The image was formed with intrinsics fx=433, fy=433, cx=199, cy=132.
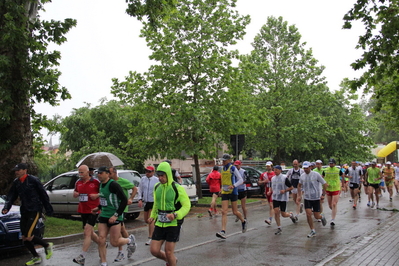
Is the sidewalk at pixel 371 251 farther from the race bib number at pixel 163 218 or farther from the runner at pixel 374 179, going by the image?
the runner at pixel 374 179

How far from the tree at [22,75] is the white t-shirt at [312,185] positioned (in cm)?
697

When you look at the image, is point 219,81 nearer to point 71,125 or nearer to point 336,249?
point 336,249

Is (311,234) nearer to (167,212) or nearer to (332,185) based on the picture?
(332,185)

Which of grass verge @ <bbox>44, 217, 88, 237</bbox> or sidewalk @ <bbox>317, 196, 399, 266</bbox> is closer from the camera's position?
sidewalk @ <bbox>317, 196, 399, 266</bbox>

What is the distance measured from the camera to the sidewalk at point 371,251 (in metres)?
7.56

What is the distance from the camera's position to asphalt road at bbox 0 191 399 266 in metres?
7.90

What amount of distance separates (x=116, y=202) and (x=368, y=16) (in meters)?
7.58

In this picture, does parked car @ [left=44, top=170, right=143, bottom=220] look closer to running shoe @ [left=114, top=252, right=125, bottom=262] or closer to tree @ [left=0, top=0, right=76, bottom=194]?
tree @ [left=0, top=0, right=76, bottom=194]

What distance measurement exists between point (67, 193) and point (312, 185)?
7.84 meters

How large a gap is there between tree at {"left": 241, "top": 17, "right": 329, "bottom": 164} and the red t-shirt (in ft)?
68.7

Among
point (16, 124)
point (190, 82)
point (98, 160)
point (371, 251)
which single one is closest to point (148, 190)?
point (16, 124)

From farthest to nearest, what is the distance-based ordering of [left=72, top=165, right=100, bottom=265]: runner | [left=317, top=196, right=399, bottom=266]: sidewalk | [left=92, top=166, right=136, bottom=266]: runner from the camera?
[left=72, top=165, right=100, bottom=265]: runner
[left=317, top=196, right=399, bottom=266]: sidewalk
[left=92, top=166, right=136, bottom=266]: runner

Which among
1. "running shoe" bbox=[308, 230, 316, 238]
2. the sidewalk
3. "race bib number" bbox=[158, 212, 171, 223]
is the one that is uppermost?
"race bib number" bbox=[158, 212, 171, 223]

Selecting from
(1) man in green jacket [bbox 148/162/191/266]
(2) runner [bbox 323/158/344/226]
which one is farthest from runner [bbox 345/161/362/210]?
(1) man in green jacket [bbox 148/162/191/266]
